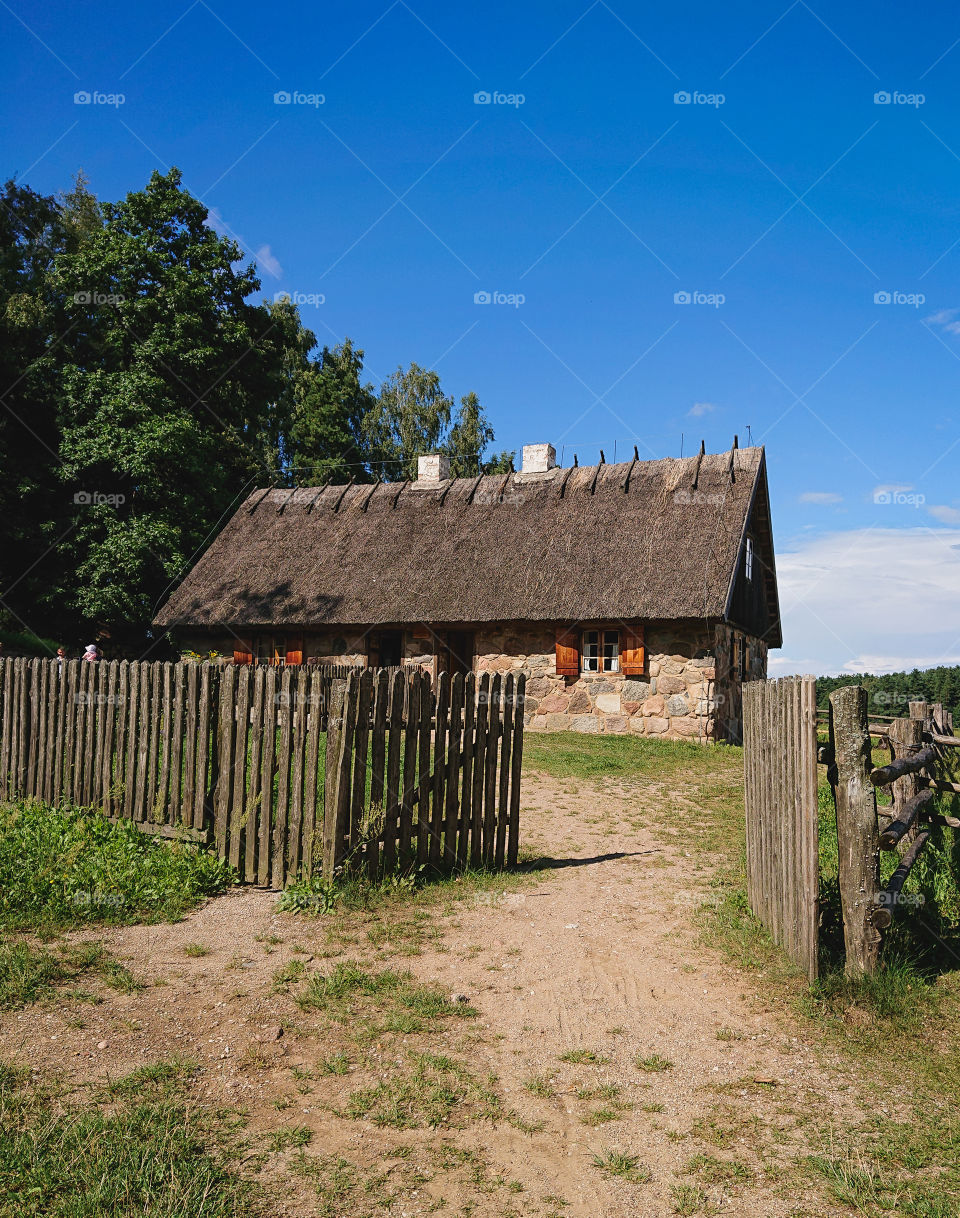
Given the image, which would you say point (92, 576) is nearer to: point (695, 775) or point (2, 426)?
point (2, 426)

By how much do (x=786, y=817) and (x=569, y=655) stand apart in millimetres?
13319

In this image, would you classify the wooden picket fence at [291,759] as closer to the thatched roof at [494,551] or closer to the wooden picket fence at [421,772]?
the wooden picket fence at [421,772]

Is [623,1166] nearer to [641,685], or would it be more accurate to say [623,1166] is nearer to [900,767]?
[900,767]

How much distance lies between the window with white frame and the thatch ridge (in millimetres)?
837

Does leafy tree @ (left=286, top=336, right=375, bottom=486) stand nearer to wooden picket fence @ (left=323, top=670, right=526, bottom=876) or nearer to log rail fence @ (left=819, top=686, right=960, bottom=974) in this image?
wooden picket fence @ (left=323, top=670, right=526, bottom=876)

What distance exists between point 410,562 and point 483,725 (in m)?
13.8

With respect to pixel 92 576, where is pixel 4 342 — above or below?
above

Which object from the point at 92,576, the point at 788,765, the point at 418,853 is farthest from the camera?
the point at 92,576

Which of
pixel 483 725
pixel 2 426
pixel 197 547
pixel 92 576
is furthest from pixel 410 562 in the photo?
pixel 483 725

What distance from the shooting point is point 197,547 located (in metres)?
24.2

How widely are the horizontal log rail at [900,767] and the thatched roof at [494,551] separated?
10854 mm

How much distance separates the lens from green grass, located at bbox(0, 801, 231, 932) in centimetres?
532

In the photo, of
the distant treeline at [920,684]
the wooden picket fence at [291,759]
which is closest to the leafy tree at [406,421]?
the distant treeline at [920,684]

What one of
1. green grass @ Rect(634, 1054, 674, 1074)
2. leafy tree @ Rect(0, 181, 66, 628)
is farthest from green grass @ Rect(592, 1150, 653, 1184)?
leafy tree @ Rect(0, 181, 66, 628)
